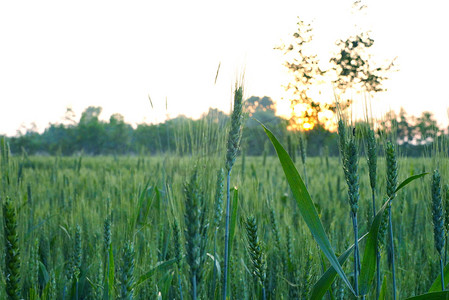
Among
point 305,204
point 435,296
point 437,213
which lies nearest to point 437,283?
point 437,213

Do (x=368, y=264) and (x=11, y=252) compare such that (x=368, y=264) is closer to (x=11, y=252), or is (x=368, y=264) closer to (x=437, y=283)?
(x=437, y=283)

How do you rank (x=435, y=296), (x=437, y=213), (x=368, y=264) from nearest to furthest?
(x=435, y=296) → (x=368, y=264) → (x=437, y=213)

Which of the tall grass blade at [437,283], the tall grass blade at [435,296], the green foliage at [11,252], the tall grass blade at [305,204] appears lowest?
the tall grass blade at [437,283]

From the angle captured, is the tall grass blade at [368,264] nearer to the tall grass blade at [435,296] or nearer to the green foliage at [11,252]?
the tall grass blade at [435,296]

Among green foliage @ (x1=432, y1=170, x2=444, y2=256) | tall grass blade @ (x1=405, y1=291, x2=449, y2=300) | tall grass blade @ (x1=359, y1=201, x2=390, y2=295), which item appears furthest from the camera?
green foliage @ (x1=432, y1=170, x2=444, y2=256)

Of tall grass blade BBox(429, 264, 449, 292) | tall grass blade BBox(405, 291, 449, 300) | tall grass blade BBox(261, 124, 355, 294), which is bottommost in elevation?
tall grass blade BBox(429, 264, 449, 292)

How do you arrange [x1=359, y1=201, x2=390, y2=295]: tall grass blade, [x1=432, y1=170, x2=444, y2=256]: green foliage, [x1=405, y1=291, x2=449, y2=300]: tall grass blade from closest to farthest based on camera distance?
[x1=405, y1=291, x2=449, y2=300]: tall grass blade → [x1=359, y1=201, x2=390, y2=295]: tall grass blade → [x1=432, y1=170, x2=444, y2=256]: green foliage

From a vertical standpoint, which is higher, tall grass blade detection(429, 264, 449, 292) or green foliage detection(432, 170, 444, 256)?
green foliage detection(432, 170, 444, 256)

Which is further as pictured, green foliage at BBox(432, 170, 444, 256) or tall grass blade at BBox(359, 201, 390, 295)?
green foliage at BBox(432, 170, 444, 256)

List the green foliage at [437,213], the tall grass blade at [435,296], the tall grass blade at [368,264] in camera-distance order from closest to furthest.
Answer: the tall grass blade at [435,296] → the tall grass blade at [368,264] → the green foliage at [437,213]

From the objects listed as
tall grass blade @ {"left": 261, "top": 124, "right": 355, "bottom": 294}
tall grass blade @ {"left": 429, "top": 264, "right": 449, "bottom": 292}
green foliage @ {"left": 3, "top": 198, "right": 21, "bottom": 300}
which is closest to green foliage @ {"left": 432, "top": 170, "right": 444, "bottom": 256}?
tall grass blade @ {"left": 429, "top": 264, "right": 449, "bottom": 292}

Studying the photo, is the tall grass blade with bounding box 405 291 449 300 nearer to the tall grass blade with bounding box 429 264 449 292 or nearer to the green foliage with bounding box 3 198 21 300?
the tall grass blade with bounding box 429 264 449 292

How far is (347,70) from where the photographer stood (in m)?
12.5

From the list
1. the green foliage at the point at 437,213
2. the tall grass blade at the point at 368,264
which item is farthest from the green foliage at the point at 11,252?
the green foliage at the point at 437,213
